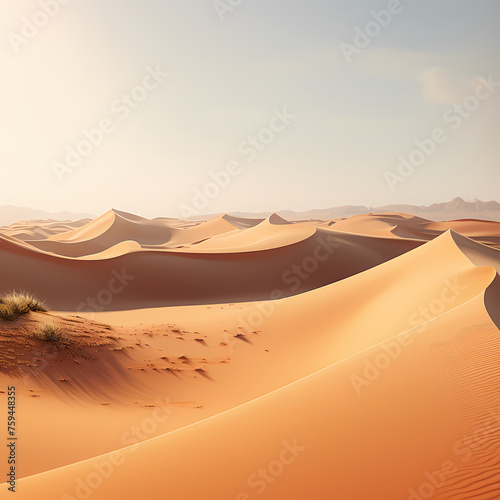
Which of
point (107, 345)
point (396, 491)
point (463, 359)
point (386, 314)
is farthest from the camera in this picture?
point (386, 314)

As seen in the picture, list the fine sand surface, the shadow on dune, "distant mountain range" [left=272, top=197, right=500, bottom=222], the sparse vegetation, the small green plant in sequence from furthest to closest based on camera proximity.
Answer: "distant mountain range" [left=272, top=197, right=500, bottom=222], the sparse vegetation, the small green plant, the shadow on dune, the fine sand surface

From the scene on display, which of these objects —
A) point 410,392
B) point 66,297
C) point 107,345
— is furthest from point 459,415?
point 66,297

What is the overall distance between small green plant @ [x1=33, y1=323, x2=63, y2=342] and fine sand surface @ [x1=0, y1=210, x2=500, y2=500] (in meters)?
0.14

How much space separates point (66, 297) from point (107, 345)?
342 inches

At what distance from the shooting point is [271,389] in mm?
7543

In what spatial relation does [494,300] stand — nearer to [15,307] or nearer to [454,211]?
[15,307]

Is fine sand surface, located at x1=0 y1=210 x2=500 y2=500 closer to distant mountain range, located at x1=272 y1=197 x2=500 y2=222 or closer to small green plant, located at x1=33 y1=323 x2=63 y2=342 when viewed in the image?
small green plant, located at x1=33 y1=323 x2=63 y2=342

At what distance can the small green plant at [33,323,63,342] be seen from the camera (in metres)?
7.11

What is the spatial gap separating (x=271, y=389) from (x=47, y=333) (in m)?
4.59

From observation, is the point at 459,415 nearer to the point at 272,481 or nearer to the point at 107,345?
the point at 272,481

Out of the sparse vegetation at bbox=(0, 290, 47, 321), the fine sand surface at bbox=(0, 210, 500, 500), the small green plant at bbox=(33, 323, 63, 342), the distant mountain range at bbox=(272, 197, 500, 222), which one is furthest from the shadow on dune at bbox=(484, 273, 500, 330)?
the distant mountain range at bbox=(272, 197, 500, 222)

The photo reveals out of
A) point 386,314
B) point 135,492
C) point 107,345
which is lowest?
point 135,492

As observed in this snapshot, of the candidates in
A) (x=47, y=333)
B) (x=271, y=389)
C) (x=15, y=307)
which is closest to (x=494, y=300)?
(x=271, y=389)

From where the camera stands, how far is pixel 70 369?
679 centimetres
